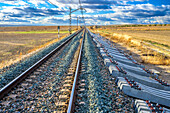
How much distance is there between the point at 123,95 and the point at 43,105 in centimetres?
255

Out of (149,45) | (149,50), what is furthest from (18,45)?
(149,45)

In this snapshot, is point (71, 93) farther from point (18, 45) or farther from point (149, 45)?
point (18, 45)

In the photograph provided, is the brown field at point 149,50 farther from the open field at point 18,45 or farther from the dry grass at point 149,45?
the open field at point 18,45

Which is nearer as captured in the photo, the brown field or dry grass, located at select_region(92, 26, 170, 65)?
the brown field

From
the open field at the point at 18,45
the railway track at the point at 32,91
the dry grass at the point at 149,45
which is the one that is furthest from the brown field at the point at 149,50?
the open field at the point at 18,45

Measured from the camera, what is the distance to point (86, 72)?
293 inches

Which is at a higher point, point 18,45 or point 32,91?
point 32,91

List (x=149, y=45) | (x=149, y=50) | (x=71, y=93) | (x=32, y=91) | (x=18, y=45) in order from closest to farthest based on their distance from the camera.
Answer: (x=71, y=93), (x=32, y=91), (x=149, y=50), (x=149, y=45), (x=18, y=45)

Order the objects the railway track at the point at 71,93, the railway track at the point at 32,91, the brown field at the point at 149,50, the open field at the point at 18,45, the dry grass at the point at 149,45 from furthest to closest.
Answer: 1. the open field at the point at 18,45
2. the dry grass at the point at 149,45
3. the brown field at the point at 149,50
4. the railway track at the point at 32,91
5. the railway track at the point at 71,93

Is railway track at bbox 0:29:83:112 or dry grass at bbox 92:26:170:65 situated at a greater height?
dry grass at bbox 92:26:170:65

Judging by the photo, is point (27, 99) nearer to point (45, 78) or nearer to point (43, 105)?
point (43, 105)

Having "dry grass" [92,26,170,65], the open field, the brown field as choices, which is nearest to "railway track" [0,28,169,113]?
the brown field

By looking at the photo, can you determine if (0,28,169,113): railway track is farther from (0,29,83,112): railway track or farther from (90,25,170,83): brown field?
(90,25,170,83): brown field

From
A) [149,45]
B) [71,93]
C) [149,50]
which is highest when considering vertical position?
[149,45]
